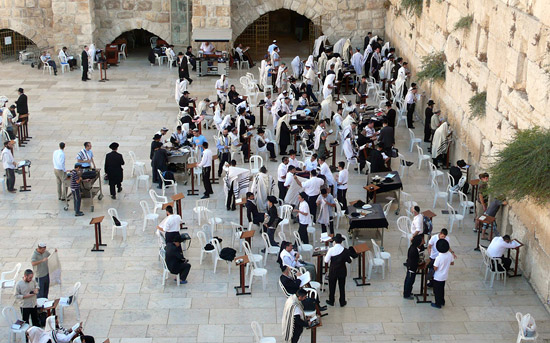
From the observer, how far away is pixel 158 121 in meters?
24.5

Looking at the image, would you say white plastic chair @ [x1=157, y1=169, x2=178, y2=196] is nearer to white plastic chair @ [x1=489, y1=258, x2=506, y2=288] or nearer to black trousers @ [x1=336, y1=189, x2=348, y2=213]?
black trousers @ [x1=336, y1=189, x2=348, y2=213]

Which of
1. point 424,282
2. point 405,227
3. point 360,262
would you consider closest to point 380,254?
point 360,262

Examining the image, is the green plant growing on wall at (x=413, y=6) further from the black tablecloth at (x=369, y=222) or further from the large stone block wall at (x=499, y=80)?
the black tablecloth at (x=369, y=222)

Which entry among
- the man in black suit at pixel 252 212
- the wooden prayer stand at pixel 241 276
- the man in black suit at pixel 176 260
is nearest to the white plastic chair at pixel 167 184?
the man in black suit at pixel 252 212

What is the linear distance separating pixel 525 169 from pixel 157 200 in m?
8.57

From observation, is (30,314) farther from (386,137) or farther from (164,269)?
(386,137)

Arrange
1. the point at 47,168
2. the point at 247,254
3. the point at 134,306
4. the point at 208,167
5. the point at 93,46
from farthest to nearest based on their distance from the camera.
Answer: the point at 93,46
the point at 47,168
the point at 208,167
the point at 247,254
the point at 134,306

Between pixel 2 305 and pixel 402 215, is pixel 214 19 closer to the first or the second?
pixel 402 215

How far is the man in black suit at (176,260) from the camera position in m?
15.0

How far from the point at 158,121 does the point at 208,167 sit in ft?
20.1

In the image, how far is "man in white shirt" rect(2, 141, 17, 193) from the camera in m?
18.9

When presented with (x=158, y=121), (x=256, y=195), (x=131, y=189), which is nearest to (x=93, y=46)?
(x=158, y=121)

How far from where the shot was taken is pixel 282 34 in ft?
120

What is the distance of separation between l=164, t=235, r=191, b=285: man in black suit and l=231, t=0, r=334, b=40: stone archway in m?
17.5
